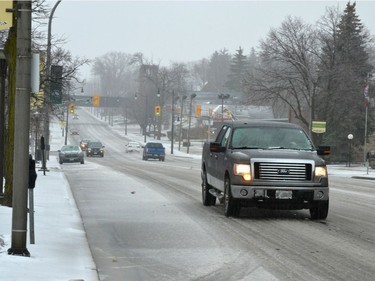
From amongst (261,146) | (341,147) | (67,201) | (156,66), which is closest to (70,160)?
(341,147)

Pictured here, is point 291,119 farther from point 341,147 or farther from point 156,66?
point 156,66

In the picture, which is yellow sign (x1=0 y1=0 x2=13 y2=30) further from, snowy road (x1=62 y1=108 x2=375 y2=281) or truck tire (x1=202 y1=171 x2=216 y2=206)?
truck tire (x1=202 y1=171 x2=216 y2=206)

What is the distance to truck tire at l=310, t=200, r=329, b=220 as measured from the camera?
13844 mm

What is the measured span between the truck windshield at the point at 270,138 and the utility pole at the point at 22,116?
7.21 meters

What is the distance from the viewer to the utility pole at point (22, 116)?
820 centimetres

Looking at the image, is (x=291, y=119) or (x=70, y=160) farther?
(x=291, y=119)

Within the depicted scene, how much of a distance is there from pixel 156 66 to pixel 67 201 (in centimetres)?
13921

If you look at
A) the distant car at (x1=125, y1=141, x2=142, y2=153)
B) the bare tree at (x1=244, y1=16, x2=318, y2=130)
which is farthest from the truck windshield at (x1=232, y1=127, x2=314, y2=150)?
the distant car at (x1=125, y1=141, x2=142, y2=153)

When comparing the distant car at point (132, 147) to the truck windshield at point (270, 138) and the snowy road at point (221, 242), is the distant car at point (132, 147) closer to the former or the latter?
the snowy road at point (221, 242)

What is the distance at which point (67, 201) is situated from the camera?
17.3 metres

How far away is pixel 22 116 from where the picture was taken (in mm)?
8195

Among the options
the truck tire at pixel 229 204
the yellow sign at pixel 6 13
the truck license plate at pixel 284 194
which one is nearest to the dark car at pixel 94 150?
the truck tire at pixel 229 204

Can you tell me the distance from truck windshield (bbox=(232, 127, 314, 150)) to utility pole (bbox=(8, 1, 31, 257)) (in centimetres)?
721

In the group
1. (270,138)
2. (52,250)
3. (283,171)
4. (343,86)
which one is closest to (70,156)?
(343,86)
